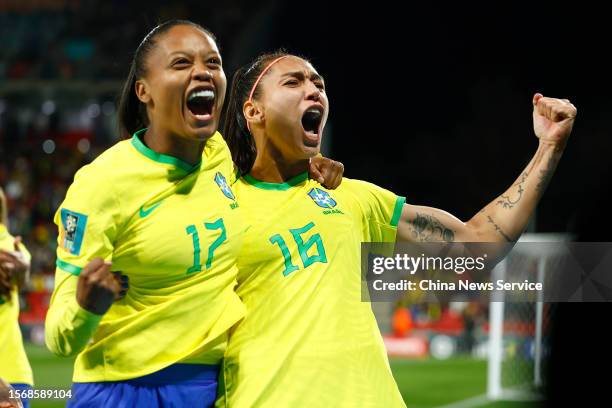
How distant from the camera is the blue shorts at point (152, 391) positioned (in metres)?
2.67

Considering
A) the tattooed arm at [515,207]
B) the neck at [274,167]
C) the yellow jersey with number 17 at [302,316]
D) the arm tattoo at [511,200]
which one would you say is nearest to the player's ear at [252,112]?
the neck at [274,167]

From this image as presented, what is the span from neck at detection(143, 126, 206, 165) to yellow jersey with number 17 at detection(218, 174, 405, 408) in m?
0.28

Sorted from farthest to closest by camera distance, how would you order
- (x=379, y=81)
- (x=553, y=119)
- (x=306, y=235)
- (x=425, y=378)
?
(x=379, y=81) < (x=425, y=378) < (x=553, y=119) < (x=306, y=235)

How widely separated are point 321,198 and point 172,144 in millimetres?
593

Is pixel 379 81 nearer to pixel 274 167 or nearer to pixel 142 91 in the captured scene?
pixel 274 167

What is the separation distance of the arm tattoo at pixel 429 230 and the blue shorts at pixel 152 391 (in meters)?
1.01

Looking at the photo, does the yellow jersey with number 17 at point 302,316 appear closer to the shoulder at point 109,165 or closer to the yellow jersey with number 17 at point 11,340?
the shoulder at point 109,165

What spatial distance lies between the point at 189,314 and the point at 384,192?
939mm

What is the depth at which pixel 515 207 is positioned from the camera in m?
3.30

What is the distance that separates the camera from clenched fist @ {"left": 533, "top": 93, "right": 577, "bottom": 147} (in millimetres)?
3172

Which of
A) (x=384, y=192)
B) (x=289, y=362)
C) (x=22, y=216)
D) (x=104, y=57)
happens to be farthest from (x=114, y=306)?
(x=104, y=57)

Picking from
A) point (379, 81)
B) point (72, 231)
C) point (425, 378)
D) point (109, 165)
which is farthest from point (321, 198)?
point (379, 81)

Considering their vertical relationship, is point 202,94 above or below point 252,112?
below

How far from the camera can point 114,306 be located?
2725mm
